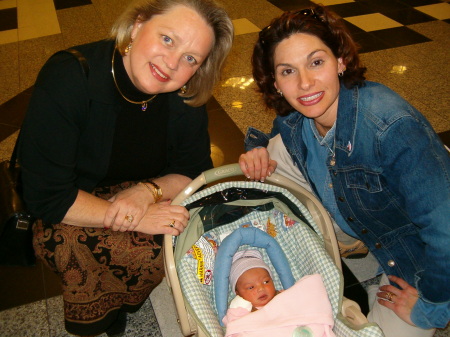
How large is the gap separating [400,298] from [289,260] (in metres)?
0.41

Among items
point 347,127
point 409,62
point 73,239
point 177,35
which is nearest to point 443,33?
point 409,62

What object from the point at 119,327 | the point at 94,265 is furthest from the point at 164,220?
the point at 119,327

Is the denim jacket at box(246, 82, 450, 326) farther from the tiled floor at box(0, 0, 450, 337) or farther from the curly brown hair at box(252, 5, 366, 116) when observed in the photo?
the tiled floor at box(0, 0, 450, 337)

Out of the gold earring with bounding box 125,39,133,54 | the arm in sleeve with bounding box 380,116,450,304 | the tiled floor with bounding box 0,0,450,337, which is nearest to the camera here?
the arm in sleeve with bounding box 380,116,450,304

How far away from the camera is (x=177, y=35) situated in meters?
1.28

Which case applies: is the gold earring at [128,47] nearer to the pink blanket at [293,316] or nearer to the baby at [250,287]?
the baby at [250,287]

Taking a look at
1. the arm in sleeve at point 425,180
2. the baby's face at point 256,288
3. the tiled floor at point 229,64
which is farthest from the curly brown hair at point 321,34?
the tiled floor at point 229,64

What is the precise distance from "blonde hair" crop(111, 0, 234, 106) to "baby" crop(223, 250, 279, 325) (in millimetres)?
640

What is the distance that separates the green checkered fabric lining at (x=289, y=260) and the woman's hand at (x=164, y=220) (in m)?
0.06

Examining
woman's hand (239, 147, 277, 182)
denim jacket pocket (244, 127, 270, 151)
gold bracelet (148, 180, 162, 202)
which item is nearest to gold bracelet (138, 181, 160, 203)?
gold bracelet (148, 180, 162, 202)

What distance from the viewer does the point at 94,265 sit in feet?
4.58

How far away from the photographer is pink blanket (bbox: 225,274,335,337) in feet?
4.12

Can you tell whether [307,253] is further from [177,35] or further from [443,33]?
[443,33]

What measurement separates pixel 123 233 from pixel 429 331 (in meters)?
1.16
